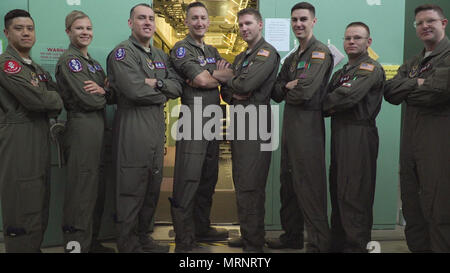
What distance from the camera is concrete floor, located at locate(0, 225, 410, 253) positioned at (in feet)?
9.49

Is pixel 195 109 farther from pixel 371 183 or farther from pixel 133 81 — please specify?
pixel 371 183

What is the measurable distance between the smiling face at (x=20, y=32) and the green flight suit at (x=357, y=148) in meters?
2.27

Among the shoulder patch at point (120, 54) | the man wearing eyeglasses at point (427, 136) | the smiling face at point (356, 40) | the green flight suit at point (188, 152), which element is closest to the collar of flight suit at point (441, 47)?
the man wearing eyeglasses at point (427, 136)

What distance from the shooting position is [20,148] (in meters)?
2.32

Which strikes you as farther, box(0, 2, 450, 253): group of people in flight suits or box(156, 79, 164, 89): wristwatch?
box(156, 79, 164, 89): wristwatch

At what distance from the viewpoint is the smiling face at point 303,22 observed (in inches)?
102

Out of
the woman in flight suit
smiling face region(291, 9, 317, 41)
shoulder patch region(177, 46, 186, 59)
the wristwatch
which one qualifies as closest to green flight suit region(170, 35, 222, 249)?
shoulder patch region(177, 46, 186, 59)

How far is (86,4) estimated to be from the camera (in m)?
3.03

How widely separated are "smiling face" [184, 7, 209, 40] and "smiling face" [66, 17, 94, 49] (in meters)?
0.81

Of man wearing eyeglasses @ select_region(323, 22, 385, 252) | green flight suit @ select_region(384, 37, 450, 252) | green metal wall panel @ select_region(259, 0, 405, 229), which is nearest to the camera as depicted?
green flight suit @ select_region(384, 37, 450, 252)

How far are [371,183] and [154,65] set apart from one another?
6.38 ft

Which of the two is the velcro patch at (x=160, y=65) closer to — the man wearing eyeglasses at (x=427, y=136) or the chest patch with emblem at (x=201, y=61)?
the chest patch with emblem at (x=201, y=61)

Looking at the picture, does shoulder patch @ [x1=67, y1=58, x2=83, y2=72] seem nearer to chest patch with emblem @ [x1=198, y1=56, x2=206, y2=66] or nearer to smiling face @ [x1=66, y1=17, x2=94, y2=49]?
smiling face @ [x1=66, y1=17, x2=94, y2=49]

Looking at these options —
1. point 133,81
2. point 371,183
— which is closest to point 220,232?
point 371,183
